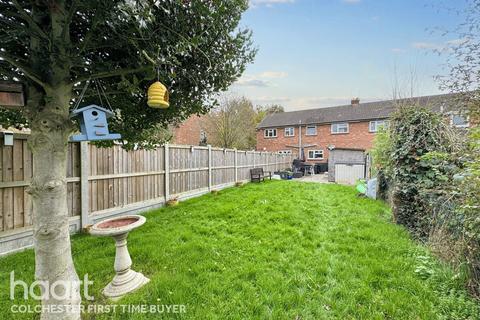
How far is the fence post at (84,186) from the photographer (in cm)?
498

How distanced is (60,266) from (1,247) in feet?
9.51

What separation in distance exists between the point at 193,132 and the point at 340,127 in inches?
605

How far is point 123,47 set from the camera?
2.47 metres

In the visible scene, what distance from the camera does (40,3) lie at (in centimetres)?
197

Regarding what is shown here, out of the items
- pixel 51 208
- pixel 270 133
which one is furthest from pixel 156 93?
pixel 270 133

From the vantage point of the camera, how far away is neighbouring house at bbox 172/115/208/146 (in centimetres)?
2416

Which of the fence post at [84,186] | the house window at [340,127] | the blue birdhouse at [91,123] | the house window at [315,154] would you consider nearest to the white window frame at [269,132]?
the house window at [315,154]

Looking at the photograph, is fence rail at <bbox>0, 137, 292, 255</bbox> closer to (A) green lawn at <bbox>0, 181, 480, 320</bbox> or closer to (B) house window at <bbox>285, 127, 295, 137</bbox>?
(A) green lawn at <bbox>0, 181, 480, 320</bbox>

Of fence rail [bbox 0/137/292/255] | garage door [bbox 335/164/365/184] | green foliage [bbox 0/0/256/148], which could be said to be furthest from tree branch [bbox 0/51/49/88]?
garage door [bbox 335/164/365/184]

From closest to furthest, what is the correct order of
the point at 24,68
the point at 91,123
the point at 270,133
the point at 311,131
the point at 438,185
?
the point at 24,68 < the point at 91,123 < the point at 438,185 < the point at 311,131 < the point at 270,133

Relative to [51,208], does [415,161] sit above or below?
above

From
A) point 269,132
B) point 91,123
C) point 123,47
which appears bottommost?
point 91,123

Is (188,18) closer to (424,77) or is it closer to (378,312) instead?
(378,312)

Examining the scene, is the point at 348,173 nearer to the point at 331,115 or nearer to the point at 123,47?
the point at 331,115
